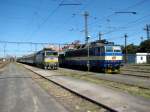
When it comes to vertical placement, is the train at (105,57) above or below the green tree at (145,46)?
below

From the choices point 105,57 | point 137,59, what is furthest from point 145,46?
point 105,57

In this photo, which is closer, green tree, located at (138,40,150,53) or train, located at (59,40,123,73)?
train, located at (59,40,123,73)

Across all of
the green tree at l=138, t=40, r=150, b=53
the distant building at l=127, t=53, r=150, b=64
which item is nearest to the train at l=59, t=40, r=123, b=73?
the distant building at l=127, t=53, r=150, b=64

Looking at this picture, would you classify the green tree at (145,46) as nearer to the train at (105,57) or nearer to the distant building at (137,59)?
the distant building at (137,59)

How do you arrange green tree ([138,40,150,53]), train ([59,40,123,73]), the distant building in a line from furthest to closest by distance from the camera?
green tree ([138,40,150,53]), the distant building, train ([59,40,123,73])

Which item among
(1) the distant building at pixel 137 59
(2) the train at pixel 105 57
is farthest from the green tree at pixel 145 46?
(2) the train at pixel 105 57

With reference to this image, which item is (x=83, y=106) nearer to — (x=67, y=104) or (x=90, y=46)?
(x=67, y=104)

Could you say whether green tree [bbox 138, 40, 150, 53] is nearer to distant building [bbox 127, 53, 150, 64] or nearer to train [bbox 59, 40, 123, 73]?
distant building [bbox 127, 53, 150, 64]

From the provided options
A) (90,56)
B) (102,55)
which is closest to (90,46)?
(90,56)

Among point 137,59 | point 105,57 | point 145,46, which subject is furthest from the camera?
point 145,46

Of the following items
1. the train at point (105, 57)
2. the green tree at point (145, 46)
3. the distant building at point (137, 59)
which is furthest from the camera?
the green tree at point (145, 46)

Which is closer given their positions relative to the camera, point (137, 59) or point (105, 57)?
point (105, 57)

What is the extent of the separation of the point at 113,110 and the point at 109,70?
28.0 m

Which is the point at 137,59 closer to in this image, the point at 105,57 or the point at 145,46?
the point at 145,46
